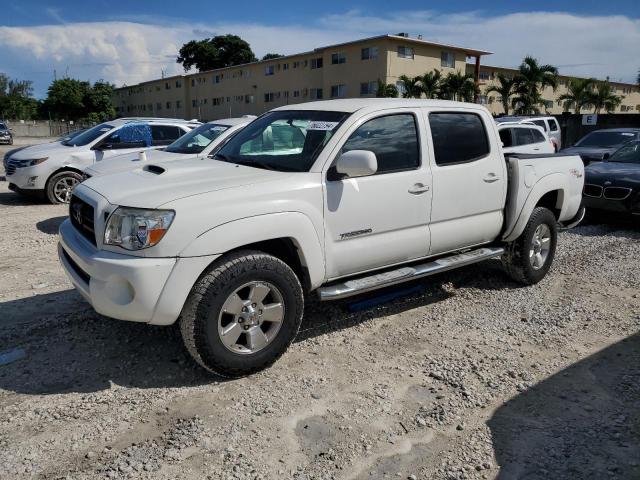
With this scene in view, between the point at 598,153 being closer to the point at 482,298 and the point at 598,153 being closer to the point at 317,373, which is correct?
the point at 482,298

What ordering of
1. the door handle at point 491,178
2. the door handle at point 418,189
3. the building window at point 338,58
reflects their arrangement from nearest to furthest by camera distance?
the door handle at point 418,189
the door handle at point 491,178
the building window at point 338,58

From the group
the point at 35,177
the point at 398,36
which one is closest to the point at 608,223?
the point at 35,177

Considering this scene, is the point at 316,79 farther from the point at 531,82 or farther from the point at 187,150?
the point at 187,150

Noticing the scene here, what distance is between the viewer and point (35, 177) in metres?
9.74

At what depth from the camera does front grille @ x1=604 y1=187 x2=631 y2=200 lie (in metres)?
8.52

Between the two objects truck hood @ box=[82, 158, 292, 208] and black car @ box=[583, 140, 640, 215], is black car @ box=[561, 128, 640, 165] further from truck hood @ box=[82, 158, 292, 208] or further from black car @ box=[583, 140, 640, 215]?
truck hood @ box=[82, 158, 292, 208]

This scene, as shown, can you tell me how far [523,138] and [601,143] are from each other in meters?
3.47

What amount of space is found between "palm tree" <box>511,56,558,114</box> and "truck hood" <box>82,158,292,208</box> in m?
38.5

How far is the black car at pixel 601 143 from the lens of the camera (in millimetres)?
12789

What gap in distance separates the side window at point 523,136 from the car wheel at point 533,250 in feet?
20.5

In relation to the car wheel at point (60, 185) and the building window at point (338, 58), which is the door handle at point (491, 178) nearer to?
the car wheel at point (60, 185)

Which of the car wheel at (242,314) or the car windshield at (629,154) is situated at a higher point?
the car windshield at (629,154)

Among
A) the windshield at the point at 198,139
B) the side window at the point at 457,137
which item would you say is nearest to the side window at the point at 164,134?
the windshield at the point at 198,139

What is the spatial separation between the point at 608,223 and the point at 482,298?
209 inches
